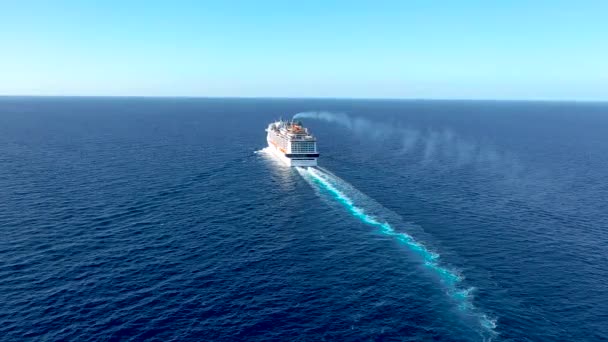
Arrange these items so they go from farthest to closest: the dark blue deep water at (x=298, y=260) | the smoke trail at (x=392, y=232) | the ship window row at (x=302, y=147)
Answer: the ship window row at (x=302, y=147)
the smoke trail at (x=392, y=232)
the dark blue deep water at (x=298, y=260)

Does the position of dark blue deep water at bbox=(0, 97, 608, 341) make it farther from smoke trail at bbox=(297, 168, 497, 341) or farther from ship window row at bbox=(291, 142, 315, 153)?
ship window row at bbox=(291, 142, 315, 153)

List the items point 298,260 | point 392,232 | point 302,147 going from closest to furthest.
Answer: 1. point 298,260
2. point 392,232
3. point 302,147

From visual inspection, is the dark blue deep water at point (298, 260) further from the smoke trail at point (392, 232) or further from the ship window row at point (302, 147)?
the ship window row at point (302, 147)

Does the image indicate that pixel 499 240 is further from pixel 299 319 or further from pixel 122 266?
pixel 122 266

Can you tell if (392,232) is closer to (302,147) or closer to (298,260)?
(298,260)

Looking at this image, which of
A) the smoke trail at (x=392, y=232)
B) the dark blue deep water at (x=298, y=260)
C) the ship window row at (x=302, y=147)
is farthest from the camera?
the ship window row at (x=302, y=147)

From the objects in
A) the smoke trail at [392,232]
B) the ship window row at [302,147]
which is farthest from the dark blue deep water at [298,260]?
the ship window row at [302,147]

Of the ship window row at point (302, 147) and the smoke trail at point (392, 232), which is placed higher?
the ship window row at point (302, 147)

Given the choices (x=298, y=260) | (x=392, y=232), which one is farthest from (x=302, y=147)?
(x=298, y=260)

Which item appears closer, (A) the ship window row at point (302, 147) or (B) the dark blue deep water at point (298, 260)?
(B) the dark blue deep water at point (298, 260)
